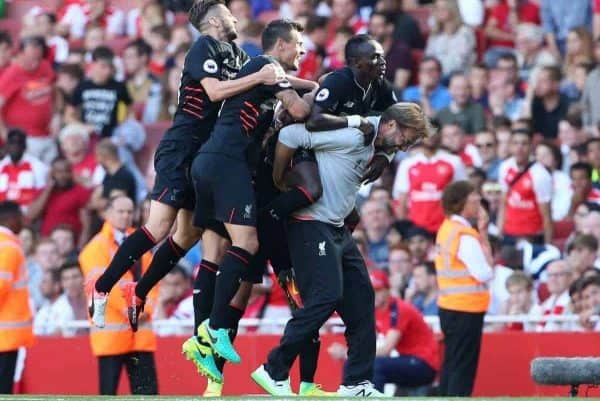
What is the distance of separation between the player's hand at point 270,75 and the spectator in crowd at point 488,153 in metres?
6.43

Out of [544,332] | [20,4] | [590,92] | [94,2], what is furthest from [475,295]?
[20,4]

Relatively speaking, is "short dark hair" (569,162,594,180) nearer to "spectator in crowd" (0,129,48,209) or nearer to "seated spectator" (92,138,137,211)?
"seated spectator" (92,138,137,211)

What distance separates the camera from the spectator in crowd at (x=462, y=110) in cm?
1806

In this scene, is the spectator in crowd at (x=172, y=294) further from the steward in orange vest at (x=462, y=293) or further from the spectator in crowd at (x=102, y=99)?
the spectator in crowd at (x=102, y=99)

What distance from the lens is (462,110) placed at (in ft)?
59.6

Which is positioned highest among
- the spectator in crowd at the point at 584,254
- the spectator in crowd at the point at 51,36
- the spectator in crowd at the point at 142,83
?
the spectator in crowd at the point at 51,36

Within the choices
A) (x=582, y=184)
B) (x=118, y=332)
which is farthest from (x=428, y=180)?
(x=118, y=332)

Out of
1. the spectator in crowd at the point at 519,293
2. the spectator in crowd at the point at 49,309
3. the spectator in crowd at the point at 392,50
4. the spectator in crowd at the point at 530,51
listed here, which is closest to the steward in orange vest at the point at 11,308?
the spectator in crowd at the point at 49,309

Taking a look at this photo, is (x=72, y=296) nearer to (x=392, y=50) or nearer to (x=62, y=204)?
(x=62, y=204)

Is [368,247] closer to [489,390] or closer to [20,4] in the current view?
[489,390]

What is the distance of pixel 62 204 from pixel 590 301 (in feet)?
21.3

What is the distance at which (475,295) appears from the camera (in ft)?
46.5

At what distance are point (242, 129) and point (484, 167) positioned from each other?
6.52 metres

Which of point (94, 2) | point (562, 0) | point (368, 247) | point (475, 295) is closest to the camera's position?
point (475, 295)
